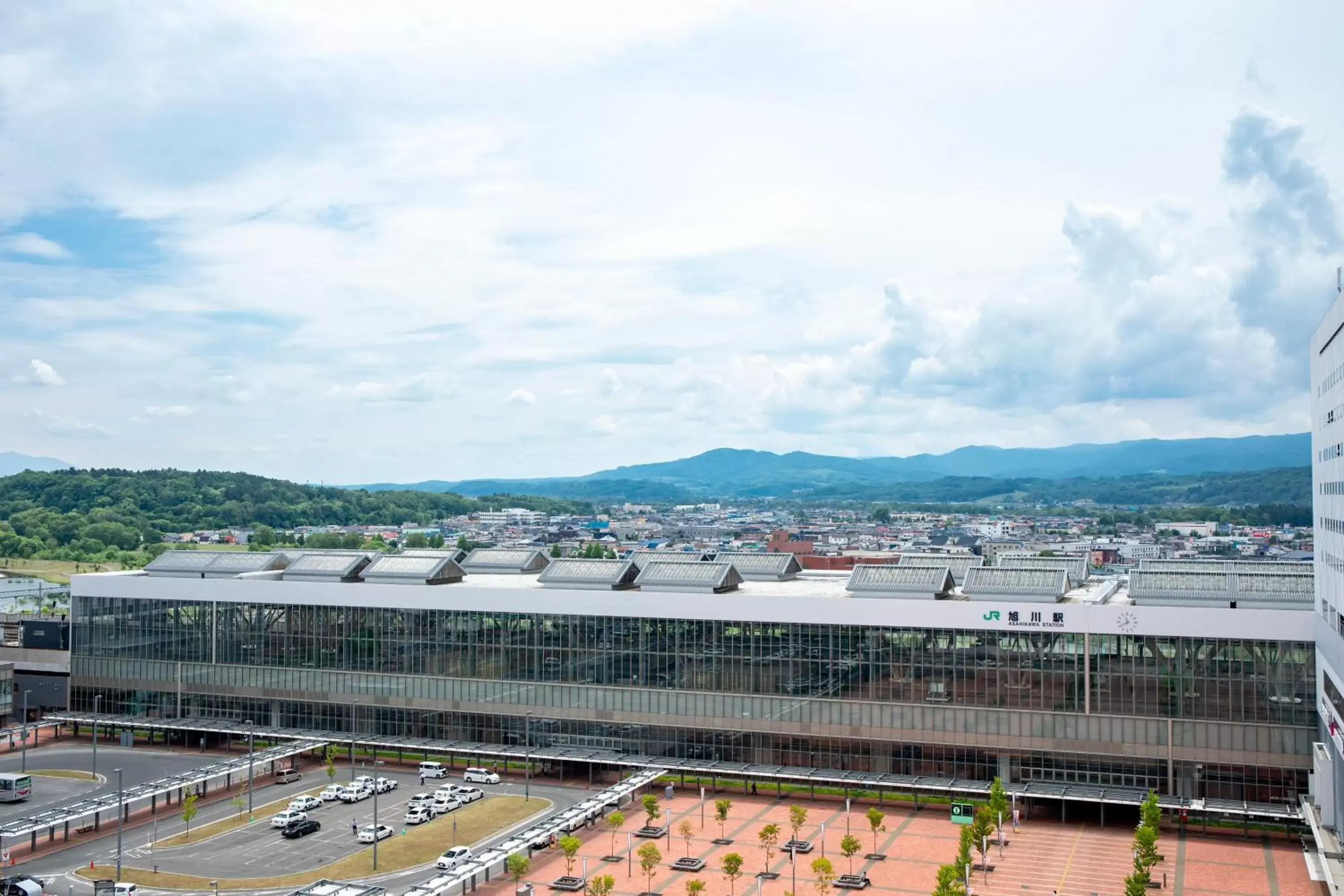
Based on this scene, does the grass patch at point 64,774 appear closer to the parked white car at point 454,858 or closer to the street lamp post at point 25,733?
the street lamp post at point 25,733

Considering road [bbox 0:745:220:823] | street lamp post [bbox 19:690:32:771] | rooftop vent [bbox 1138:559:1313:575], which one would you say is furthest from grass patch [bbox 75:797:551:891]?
rooftop vent [bbox 1138:559:1313:575]

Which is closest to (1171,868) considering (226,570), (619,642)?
(619,642)

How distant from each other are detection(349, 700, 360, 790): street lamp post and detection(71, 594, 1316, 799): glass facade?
0.71 meters

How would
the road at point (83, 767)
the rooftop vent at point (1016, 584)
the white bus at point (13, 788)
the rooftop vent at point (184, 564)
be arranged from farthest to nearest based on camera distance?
the rooftop vent at point (184, 564), the road at point (83, 767), the white bus at point (13, 788), the rooftop vent at point (1016, 584)

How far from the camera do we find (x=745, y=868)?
61531mm

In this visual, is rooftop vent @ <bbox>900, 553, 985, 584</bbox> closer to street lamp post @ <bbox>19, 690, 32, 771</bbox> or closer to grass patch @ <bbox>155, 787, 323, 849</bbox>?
grass patch @ <bbox>155, 787, 323, 849</bbox>

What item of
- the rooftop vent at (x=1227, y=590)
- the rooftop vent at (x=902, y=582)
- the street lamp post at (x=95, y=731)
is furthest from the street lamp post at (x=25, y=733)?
the rooftop vent at (x=1227, y=590)

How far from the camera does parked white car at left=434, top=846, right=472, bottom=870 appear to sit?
195ft

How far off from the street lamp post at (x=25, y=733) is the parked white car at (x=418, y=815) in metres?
29.8

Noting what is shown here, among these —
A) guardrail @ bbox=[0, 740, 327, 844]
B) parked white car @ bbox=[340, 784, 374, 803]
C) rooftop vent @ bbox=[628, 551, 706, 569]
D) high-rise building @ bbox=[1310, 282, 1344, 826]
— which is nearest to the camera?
high-rise building @ bbox=[1310, 282, 1344, 826]

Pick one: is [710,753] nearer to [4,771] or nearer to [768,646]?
[768,646]

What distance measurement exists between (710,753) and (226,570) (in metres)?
42.6

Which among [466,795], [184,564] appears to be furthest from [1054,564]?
[184,564]

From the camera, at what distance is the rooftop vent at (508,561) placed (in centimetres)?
9744
